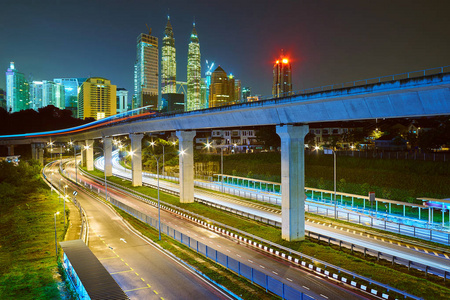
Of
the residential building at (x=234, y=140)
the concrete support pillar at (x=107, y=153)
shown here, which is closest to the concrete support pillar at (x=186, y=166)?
the concrete support pillar at (x=107, y=153)

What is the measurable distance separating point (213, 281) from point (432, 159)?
5048 centimetres

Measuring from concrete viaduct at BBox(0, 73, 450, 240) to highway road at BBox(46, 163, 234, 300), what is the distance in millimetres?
12120

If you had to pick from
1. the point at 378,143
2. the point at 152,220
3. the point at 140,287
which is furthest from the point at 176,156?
the point at 140,287

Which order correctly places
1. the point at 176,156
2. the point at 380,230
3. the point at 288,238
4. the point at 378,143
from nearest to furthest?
the point at 288,238
the point at 380,230
the point at 378,143
the point at 176,156

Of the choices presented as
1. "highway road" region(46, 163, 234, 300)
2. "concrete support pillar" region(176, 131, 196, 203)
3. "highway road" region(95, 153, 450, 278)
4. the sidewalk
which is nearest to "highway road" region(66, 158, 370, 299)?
"highway road" region(46, 163, 234, 300)

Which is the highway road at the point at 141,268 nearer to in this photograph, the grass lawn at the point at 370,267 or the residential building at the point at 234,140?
the grass lawn at the point at 370,267

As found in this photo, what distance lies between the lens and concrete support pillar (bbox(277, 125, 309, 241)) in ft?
106

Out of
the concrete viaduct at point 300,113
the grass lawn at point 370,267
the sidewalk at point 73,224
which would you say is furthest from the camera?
the sidewalk at point 73,224

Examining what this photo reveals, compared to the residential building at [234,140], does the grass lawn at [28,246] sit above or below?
below

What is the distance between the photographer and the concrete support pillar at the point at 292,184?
106 ft

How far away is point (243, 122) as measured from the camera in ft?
133

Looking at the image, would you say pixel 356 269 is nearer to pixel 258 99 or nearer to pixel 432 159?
pixel 258 99

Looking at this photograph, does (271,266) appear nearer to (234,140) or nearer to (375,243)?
(375,243)

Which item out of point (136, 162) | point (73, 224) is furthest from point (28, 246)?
point (136, 162)
